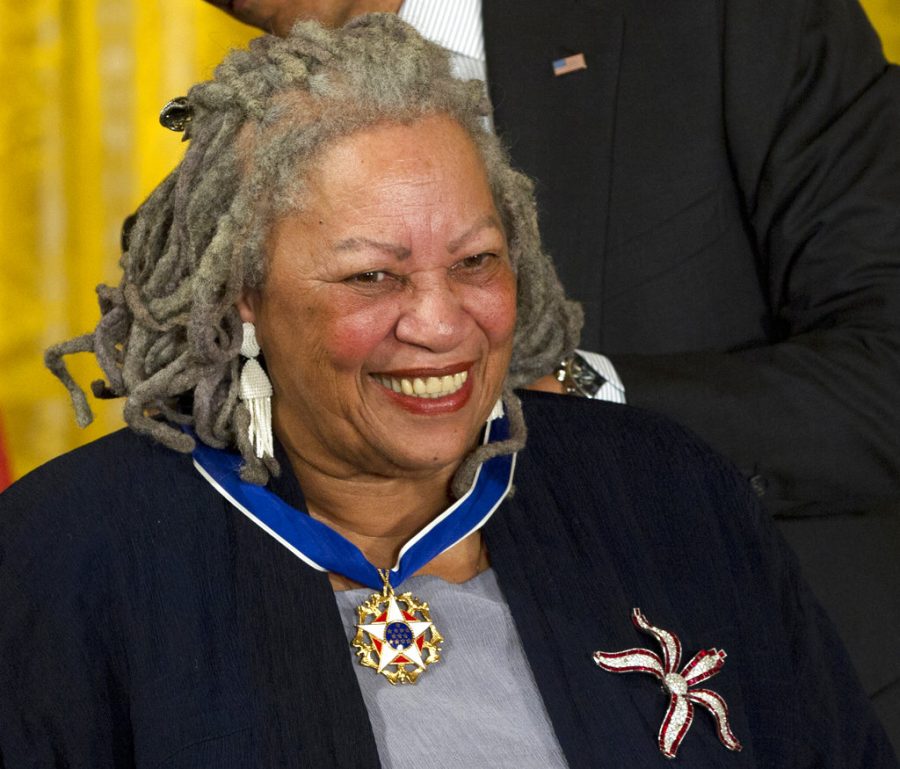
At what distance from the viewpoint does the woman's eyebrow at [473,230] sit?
6.78 feet

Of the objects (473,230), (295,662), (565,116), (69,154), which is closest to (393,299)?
(473,230)

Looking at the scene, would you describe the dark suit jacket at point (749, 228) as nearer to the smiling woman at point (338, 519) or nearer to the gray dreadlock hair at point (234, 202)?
the smiling woman at point (338, 519)

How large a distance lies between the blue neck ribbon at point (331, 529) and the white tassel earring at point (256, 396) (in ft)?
0.17

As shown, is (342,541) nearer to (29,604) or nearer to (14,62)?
(29,604)

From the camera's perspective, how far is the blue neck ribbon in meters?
2.11

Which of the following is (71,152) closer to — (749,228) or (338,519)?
(749,228)

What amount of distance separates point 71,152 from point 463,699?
2.38m

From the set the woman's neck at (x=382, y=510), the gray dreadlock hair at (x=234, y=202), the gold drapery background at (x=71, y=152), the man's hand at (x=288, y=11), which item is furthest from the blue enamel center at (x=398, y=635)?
the gold drapery background at (x=71, y=152)

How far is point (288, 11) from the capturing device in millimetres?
2785

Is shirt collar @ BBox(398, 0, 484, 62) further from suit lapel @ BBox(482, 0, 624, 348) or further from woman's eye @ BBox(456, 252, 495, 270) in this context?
woman's eye @ BBox(456, 252, 495, 270)

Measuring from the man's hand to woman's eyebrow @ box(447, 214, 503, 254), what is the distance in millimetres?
806

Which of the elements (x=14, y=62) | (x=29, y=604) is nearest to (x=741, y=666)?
(x=29, y=604)

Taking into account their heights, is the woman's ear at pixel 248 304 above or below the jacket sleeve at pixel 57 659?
above

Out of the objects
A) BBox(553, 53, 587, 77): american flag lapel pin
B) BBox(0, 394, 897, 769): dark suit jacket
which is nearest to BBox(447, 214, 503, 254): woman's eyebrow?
BBox(0, 394, 897, 769): dark suit jacket
